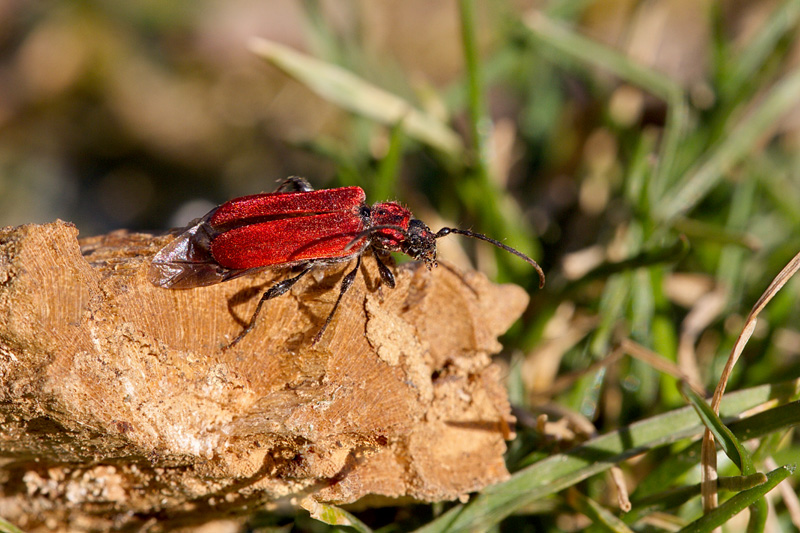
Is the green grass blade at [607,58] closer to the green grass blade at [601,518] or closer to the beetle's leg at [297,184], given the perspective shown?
the beetle's leg at [297,184]

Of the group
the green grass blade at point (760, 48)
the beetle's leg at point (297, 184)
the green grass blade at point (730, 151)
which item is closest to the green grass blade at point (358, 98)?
the beetle's leg at point (297, 184)

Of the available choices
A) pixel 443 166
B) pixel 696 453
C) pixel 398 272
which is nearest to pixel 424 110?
pixel 443 166

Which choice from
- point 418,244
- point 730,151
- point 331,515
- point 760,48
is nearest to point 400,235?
point 418,244

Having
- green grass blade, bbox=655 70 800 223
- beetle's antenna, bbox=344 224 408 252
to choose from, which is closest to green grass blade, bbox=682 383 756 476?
beetle's antenna, bbox=344 224 408 252

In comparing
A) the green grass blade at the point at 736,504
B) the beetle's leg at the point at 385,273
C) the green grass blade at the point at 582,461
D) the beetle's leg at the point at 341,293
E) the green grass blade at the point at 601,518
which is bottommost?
the green grass blade at the point at 736,504

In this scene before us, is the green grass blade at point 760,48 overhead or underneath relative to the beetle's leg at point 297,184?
overhead

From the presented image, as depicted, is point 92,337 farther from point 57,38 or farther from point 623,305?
point 57,38
